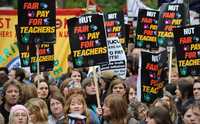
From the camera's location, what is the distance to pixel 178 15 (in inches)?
698

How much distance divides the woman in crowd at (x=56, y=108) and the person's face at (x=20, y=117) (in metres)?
1.21

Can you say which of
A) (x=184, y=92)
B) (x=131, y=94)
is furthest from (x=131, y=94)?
(x=184, y=92)

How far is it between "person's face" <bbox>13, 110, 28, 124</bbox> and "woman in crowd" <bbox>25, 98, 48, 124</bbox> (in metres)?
0.47

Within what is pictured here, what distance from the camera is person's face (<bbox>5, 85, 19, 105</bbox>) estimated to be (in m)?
13.1

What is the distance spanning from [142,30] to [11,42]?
407 centimetres

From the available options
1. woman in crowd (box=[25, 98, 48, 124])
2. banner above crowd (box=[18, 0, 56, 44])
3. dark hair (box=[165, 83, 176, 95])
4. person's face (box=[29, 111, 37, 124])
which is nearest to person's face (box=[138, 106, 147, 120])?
woman in crowd (box=[25, 98, 48, 124])

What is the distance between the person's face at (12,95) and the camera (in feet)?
42.9

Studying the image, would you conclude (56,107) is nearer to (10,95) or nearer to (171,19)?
(10,95)

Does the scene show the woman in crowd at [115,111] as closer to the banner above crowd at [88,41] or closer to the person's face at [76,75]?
Answer: the banner above crowd at [88,41]

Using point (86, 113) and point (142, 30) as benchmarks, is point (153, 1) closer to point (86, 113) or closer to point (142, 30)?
point (142, 30)

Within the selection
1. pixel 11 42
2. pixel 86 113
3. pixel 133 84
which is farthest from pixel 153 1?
pixel 86 113

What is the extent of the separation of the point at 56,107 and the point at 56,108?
0.01 m

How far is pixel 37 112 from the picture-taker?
39.3ft

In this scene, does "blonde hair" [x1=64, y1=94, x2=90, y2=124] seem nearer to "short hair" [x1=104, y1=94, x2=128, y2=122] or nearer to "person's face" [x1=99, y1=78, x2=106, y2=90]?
"short hair" [x1=104, y1=94, x2=128, y2=122]
